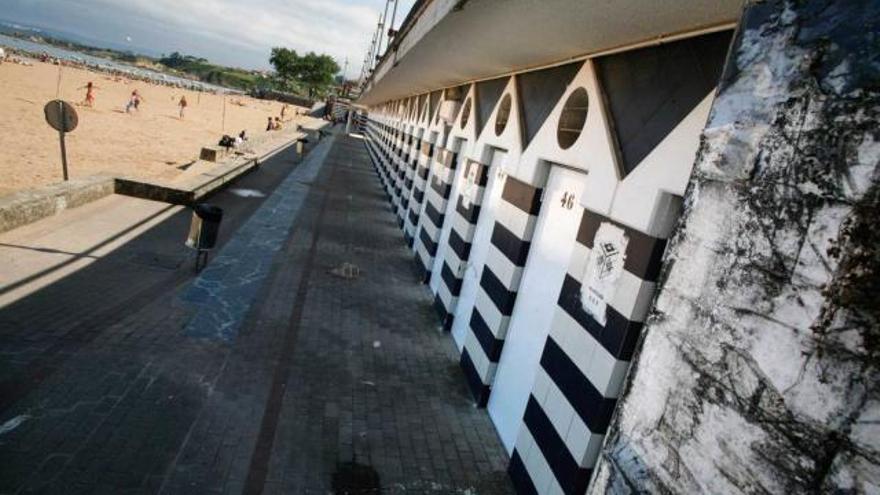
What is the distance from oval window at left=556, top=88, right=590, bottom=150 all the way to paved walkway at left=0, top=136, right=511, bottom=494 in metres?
3.54

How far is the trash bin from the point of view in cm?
884

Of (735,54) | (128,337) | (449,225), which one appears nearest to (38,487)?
(128,337)

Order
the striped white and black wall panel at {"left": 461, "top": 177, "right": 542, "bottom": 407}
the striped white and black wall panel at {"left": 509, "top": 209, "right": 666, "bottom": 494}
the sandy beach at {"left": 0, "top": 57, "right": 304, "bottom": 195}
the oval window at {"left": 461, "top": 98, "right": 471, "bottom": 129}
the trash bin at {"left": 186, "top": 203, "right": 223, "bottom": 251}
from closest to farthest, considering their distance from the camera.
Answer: the striped white and black wall panel at {"left": 509, "top": 209, "right": 666, "bottom": 494} → the striped white and black wall panel at {"left": 461, "top": 177, "right": 542, "bottom": 407} → the trash bin at {"left": 186, "top": 203, "right": 223, "bottom": 251} → the oval window at {"left": 461, "top": 98, "right": 471, "bottom": 129} → the sandy beach at {"left": 0, "top": 57, "right": 304, "bottom": 195}

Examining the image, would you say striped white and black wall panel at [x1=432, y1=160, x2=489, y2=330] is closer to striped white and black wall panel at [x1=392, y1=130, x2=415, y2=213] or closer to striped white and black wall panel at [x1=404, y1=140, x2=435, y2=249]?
striped white and black wall panel at [x1=404, y1=140, x2=435, y2=249]

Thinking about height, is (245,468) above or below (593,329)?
below

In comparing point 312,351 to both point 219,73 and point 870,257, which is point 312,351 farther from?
point 219,73

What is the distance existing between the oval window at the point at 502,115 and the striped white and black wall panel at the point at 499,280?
1288 mm

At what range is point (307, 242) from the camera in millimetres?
12711

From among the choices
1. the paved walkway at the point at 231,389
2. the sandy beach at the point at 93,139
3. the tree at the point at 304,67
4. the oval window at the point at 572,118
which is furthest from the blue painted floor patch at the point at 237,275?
the tree at the point at 304,67

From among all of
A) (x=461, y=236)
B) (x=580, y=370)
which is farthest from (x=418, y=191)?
(x=580, y=370)

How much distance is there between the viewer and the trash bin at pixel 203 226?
8844 millimetres

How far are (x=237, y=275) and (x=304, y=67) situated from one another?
10843cm

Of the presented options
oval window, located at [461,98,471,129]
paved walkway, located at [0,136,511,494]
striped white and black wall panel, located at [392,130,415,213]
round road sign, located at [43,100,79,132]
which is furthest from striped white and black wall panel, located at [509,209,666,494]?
striped white and black wall panel, located at [392,130,415,213]

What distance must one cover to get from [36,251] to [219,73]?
17646cm
